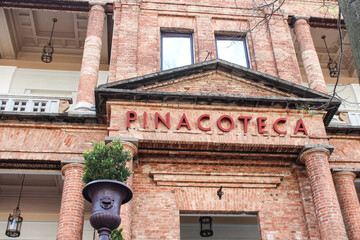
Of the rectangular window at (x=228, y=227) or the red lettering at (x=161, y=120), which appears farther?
the rectangular window at (x=228, y=227)

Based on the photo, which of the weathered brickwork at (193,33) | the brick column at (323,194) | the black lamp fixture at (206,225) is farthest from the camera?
the weathered brickwork at (193,33)

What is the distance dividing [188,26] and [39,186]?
8249mm

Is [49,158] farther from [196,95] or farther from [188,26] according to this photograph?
[188,26]

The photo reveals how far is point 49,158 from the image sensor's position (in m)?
11.6

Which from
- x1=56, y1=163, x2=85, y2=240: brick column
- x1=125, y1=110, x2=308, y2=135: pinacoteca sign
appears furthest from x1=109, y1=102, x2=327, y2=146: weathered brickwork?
x1=56, y1=163, x2=85, y2=240: brick column

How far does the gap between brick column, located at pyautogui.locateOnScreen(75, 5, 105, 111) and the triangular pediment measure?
1.55 m

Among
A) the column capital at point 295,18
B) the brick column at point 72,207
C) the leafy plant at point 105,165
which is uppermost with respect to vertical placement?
the column capital at point 295,18

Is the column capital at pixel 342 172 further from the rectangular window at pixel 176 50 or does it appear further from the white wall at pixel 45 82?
the white wall at pixel 45 82

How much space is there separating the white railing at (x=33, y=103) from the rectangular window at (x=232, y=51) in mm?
5936

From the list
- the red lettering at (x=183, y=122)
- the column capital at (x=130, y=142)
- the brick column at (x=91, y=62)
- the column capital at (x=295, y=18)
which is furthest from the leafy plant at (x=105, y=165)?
the column capital at (x=295, y=18)

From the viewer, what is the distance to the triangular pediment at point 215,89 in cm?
1150

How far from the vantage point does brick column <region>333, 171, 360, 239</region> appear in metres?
11.1

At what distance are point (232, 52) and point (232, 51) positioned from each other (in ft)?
0.17

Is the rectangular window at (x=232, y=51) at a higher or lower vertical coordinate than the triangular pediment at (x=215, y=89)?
higher
